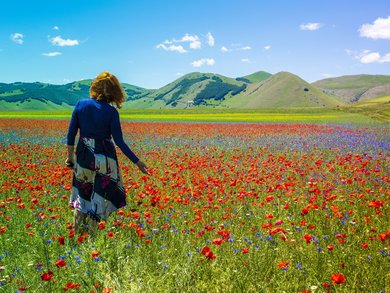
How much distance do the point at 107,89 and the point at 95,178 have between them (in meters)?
1.14

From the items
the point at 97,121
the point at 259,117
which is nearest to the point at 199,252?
the point at 97,121

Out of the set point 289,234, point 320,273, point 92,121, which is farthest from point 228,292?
point 92,121

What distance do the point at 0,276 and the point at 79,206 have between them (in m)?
1.31

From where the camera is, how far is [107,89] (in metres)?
4.44

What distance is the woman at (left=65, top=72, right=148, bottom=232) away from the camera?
14.5 feet

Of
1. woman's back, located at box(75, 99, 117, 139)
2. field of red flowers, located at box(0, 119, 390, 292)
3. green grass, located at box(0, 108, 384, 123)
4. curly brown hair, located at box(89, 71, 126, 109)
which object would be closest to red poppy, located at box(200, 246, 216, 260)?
field of red flowers, located at box(0, 119, 390, 292)

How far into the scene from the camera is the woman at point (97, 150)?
174 inches

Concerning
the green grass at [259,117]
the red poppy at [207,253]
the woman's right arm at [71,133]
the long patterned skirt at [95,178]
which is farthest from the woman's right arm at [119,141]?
the green grass at [259,117]

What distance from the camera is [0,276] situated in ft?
10.9

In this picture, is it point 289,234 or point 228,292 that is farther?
point 289,234

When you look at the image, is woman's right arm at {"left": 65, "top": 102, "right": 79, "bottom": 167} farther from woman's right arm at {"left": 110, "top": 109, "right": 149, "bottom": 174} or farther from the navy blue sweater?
woman's right arm at {"left": 110, "top": 109, "right": 149, "bottom": 174}

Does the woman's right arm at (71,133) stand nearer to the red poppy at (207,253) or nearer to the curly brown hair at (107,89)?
the curly brown hair at (107,89)

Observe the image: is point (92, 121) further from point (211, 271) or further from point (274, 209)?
point (274, 209)

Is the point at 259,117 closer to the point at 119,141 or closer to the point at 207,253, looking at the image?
the point at 119,141
